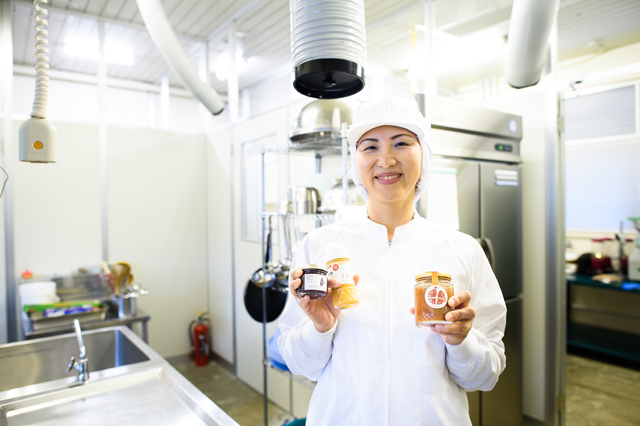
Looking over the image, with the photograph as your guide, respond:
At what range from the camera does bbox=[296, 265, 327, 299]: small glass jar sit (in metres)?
1.03

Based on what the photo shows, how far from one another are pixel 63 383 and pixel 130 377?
0.77 feet

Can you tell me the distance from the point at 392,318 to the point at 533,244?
6.71 feet

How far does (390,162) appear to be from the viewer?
120cm

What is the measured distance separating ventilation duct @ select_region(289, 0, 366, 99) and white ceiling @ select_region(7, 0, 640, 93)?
6.92ft

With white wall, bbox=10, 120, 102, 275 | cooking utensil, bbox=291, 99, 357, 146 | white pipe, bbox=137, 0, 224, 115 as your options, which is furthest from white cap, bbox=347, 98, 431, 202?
white wall, bbox=10, 120, 102, 275

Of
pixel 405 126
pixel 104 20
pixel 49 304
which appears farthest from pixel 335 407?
pixel 104 20

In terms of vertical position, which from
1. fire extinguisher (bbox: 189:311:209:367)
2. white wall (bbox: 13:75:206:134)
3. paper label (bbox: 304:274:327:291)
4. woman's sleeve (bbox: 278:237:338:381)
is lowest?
fire extinguisher (bbox: 189:311:209:367)

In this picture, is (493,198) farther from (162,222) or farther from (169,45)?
(162,222)

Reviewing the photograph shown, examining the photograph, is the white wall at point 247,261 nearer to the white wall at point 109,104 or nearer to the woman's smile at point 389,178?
the woman's smile at point 389,178

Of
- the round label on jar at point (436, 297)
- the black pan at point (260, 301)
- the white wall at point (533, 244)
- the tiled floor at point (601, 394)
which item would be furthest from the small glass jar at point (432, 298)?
the tiled floor at point (601, 394)

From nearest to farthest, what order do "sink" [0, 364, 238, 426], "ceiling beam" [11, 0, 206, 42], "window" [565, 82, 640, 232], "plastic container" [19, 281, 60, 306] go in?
"sink" [0, 364, 238, 426]
"plastic container" [19, 281, 60, 306]
"ceiling beam" [11, 0, 206, 42]
"window" [565, 82, 640, 232]

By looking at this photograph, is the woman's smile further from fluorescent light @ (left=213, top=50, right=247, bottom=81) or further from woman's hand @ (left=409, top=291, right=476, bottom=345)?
fluorescent light @ (left=213, top=50, right=247, bottom=81)

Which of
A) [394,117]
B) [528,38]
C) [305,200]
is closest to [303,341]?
[394,117]

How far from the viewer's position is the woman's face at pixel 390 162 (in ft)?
3.96
